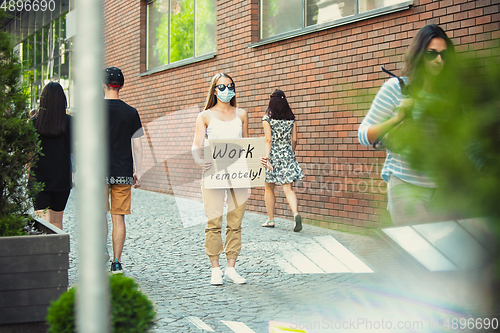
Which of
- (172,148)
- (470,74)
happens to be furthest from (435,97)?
(172,148)

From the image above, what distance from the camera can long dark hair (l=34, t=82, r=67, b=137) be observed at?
478cm

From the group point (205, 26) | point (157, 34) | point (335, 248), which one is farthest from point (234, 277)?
point (157, 34)

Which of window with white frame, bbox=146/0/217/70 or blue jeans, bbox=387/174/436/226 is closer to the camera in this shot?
blue jeans, bbox=387/174/436/226

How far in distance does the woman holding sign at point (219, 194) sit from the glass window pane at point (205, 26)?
5.84m

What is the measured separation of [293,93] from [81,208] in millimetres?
7186

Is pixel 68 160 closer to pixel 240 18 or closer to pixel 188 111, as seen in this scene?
pixel 240 18

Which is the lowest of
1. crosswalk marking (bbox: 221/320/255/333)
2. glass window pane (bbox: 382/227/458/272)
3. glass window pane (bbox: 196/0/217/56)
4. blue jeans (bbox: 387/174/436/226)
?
crosswalk marking (bbox: 221/320/255/333)

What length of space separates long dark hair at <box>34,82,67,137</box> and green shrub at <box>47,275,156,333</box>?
3038mm

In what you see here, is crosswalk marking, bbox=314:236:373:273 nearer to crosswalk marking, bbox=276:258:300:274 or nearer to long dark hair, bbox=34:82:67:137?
crosswalk marking, bbox=276:258:300:274

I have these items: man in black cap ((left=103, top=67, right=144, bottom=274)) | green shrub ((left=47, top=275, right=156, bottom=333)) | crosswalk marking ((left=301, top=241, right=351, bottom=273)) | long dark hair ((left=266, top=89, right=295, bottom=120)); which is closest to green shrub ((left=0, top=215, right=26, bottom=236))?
green shrub ((left=47, top=275, right=156, bottom=333))

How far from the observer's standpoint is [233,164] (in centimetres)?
447

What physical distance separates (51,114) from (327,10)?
14.2 ft

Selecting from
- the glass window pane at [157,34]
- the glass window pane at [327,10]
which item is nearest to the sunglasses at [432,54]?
the glass window pane at [327,10]

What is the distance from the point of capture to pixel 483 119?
0.85 metres
